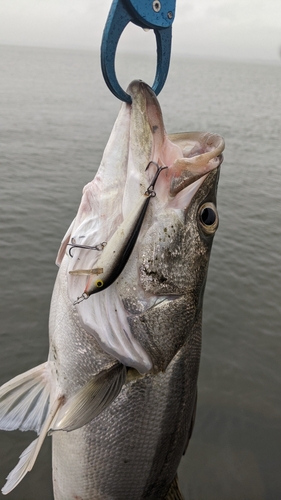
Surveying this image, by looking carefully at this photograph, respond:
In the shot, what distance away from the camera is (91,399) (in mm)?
1802

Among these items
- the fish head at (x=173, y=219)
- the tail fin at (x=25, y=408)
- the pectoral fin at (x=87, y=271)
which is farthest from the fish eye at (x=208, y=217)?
the tail fin at (x=25, y=408)

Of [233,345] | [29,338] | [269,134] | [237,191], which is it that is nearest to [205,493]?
[233,345]

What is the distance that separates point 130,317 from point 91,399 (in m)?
A: 0.40

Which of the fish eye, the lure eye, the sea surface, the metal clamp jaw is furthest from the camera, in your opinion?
the sea surface

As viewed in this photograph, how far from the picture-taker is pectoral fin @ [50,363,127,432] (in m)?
1.78

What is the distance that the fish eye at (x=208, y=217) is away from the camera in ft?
6.34

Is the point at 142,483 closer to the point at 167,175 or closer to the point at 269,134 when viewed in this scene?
the point at 167,175

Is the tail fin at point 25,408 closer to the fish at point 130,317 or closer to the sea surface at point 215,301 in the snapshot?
the fish at point 130,317

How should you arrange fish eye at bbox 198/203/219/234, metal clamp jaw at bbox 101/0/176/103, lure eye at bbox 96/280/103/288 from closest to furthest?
metal clamp jaw at bbox 101/0/176/103
lure eye at bbox 96/280/103/288
fish eye at bbox 198/203/219/234

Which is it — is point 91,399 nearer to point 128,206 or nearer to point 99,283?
point 99,283

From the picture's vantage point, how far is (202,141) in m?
1.96

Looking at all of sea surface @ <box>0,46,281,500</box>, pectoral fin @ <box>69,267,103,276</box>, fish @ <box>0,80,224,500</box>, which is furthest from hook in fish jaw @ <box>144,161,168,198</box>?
sea surface @ <box>0,46,281,500</box>

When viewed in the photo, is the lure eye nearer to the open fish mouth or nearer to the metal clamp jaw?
the open fish mouth

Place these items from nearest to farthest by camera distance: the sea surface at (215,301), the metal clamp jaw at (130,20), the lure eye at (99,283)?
the metal clamp jaw at (130,20), the lure eye at (99,283), the sea surface at (215,301)
